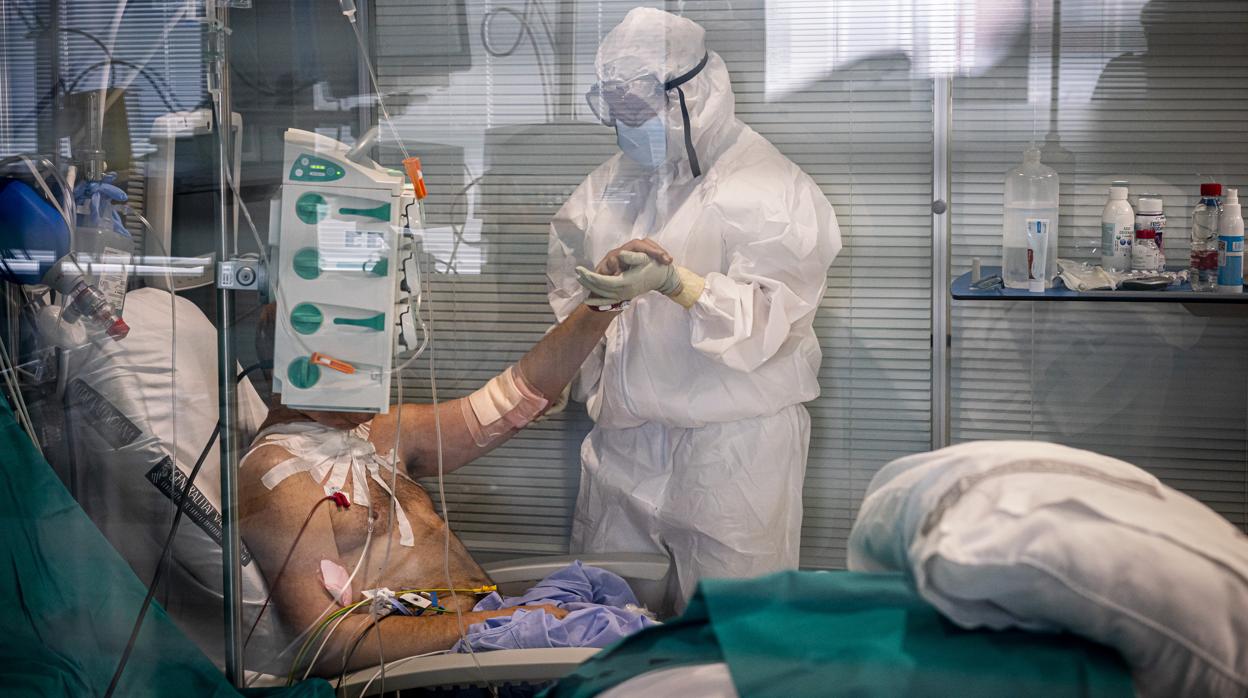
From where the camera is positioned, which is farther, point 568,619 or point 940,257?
point 940,257

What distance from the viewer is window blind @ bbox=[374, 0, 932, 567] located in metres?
1.93

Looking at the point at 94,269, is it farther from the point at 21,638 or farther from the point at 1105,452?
the point at 1105,452

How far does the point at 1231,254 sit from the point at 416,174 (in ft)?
4.93

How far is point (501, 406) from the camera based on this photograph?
2025 mm

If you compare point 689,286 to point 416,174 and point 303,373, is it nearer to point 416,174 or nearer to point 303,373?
point 416,174

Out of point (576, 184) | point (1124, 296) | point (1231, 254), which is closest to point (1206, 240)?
point (1231, 254)

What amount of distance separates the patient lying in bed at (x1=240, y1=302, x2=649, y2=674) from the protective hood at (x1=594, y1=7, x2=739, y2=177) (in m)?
0.36

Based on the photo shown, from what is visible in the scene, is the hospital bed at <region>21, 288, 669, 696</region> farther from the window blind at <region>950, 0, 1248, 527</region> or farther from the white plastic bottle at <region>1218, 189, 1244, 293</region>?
the white plastic bottle at <region>1218, 189, 1244, 293</region>

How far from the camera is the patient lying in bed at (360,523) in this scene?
190cm

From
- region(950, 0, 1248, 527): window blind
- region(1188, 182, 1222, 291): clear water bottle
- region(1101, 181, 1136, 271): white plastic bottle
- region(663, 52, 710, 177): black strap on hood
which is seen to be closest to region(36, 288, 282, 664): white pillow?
region(663, 52, 710, 177): black strap on hood

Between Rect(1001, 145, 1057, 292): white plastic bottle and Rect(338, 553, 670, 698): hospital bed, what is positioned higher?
Rect(1001, 145, 1057, 292): white plastic bottle

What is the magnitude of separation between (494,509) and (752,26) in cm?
105

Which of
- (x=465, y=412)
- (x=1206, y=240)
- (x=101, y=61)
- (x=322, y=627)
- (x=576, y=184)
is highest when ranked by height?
(x=101, y=61)

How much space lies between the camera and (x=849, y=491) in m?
1.95
